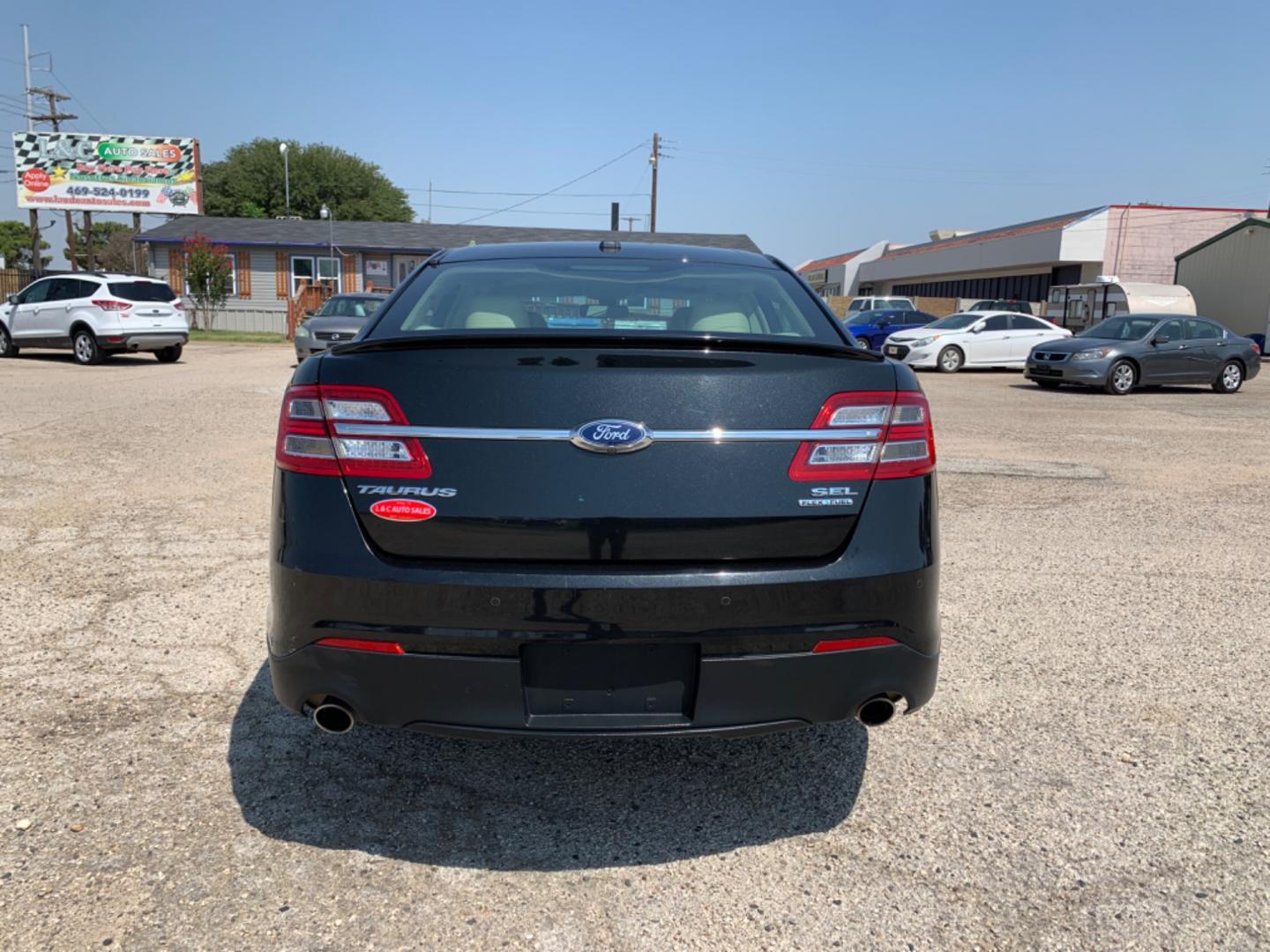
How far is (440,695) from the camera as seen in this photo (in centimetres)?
232

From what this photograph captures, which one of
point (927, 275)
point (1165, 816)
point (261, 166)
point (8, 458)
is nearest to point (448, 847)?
point (1165, 816)

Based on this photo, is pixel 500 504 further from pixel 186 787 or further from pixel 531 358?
pixel 186 787

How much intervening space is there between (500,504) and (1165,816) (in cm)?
212

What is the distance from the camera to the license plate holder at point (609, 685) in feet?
7.57

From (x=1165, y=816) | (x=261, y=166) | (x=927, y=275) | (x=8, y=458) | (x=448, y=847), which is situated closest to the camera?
(x=448, y=847)

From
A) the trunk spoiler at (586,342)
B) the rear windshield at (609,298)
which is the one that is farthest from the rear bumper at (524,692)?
the rear windshield at (609,298)

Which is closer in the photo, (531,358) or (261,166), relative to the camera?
(531,358)

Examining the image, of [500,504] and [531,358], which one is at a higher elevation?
[531,358]

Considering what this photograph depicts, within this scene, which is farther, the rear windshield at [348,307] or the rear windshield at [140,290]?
the rear windshield at [348,307]

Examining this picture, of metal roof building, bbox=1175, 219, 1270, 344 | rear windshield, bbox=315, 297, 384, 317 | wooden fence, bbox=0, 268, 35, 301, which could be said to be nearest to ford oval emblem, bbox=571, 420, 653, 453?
rear windshield, bbox=315, 297, 384, 317

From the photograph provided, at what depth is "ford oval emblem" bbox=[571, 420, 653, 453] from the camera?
2.28m

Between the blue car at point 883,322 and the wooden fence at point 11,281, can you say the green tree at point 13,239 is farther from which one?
the blue car at point 883,322

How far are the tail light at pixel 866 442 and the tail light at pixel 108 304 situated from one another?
1915cm

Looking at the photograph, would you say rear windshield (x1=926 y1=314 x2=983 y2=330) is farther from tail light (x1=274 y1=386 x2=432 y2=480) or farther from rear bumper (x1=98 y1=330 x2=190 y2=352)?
tail light (x1=274 y1=386 x2=432 y2=480)
